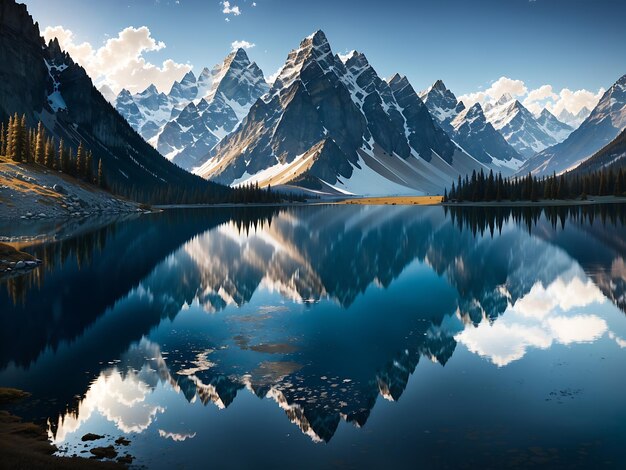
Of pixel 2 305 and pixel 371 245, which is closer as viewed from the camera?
pixel 2 305

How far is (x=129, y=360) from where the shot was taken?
30891mm

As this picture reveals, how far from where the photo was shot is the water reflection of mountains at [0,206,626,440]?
27031 millimetres

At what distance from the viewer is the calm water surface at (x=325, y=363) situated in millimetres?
20344

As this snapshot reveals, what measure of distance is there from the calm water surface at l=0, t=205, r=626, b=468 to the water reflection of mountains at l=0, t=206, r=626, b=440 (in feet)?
0.62

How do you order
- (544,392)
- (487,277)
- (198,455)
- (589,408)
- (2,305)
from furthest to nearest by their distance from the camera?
(487,277) < (2,305) < (544,392) < (589,408) < (198,455)

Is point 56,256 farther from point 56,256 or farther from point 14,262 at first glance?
point 14,262

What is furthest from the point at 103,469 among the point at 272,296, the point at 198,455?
the point at 272,296

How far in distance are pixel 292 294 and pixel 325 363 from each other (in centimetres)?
2194

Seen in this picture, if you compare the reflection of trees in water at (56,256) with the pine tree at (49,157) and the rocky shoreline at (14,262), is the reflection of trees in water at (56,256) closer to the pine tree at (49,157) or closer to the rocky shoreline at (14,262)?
the rocky shoreline at (14,262)

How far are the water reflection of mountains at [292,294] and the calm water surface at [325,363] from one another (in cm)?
19

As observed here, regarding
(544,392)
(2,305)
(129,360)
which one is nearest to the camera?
(544,392)

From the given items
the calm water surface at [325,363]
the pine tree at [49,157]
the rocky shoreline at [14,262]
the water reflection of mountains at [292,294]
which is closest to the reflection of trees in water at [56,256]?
the water reflection of mountains at [292,294]

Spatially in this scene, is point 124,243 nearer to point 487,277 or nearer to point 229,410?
point 487,277

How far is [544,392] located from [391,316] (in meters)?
17.8
